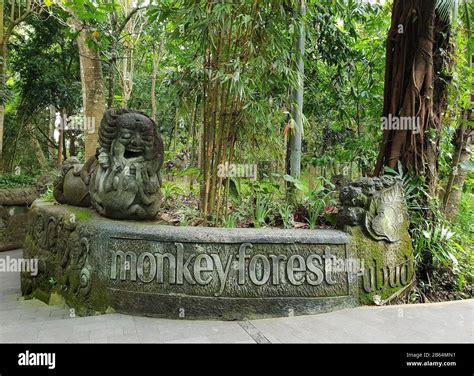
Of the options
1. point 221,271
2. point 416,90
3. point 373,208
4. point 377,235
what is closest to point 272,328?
point 221,271

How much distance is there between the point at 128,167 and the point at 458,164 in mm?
4108

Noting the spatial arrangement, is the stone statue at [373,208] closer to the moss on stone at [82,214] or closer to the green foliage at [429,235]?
the green foliage at [429,235]

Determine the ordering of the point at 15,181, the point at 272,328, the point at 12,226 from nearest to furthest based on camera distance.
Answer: the point at 272,328 → the point at 12,226 → the point at 15,181

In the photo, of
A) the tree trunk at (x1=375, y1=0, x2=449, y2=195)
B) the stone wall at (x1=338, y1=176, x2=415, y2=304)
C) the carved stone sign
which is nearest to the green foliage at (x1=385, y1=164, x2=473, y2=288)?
the tree trunk at (x1=375, y1=0, x2=449, y2=195)

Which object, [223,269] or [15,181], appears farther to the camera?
[15,181]

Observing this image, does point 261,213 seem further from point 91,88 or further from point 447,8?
point 91,88

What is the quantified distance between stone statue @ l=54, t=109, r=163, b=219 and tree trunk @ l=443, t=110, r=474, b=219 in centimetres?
372

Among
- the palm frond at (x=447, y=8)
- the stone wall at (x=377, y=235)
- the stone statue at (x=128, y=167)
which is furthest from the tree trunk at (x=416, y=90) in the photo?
the stone statue at (x=128, y=167)

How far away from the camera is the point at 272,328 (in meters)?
2.70

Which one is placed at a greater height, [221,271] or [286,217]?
[286,217]

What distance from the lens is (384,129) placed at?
4.14 m

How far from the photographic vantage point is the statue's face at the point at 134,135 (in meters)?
3.29

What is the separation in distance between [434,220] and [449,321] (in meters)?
1.36

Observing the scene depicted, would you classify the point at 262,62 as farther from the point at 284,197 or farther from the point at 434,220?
the point at 434,220
